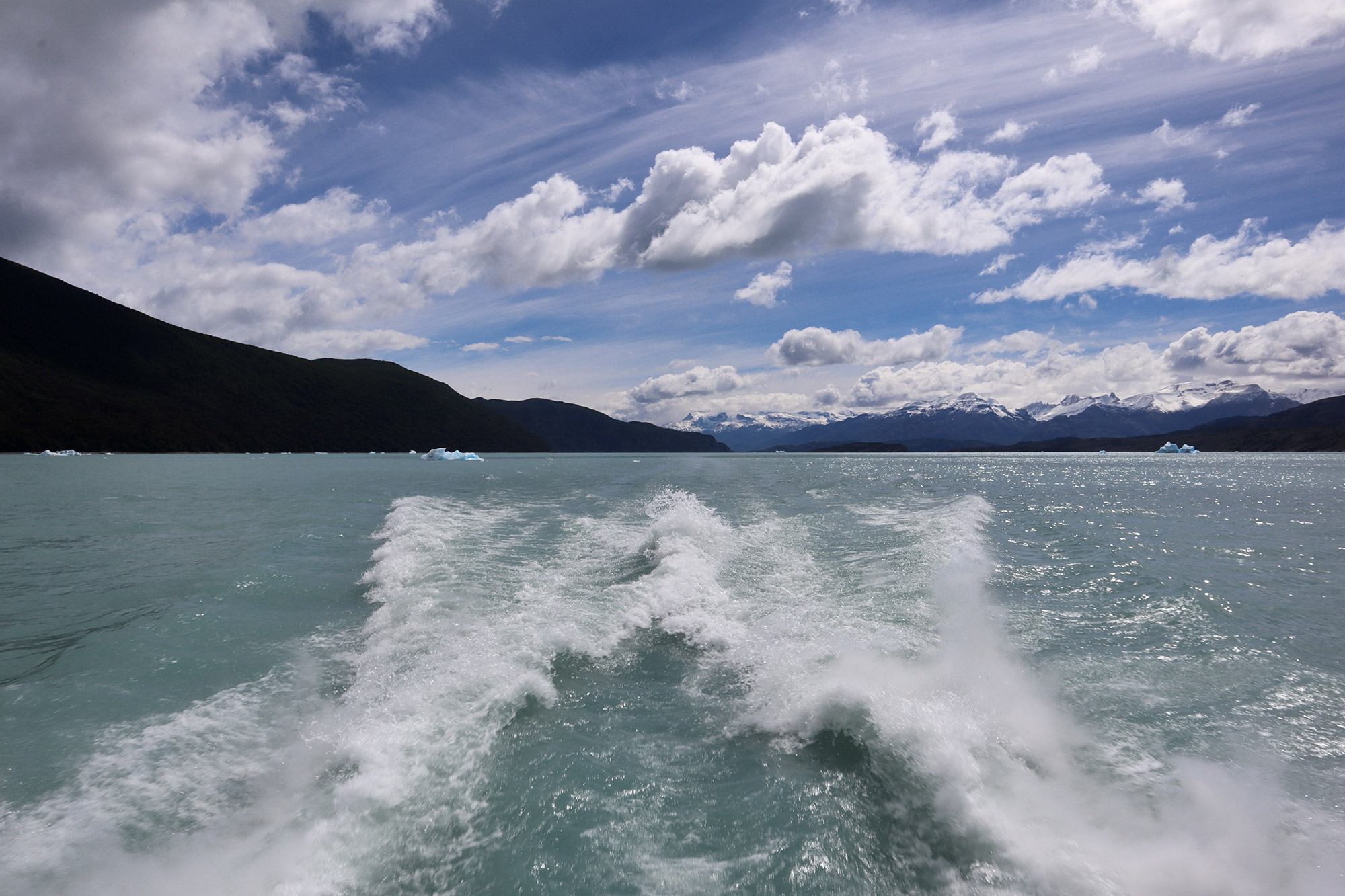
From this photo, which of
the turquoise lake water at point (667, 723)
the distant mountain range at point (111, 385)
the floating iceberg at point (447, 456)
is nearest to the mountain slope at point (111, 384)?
the distant mountain range at point (111, 385)

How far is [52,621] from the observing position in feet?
31.4

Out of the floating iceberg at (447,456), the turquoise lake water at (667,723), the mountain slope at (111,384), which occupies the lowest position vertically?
the turquoise lake water at (667,723)

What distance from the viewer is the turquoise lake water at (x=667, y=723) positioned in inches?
175

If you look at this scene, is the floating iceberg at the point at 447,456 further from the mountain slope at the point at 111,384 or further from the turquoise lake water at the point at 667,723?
the turquoise lake water at the point at 667,723

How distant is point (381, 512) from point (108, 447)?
160 m

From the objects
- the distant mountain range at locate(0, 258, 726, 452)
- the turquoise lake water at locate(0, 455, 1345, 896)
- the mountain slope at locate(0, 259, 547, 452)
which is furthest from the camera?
the mountain slope at locate(0, 259, 547, 452)

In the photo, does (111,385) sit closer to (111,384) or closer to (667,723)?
(111,384)

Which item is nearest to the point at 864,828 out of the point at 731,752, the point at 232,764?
the point at 731,752

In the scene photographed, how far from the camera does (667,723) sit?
261 inches

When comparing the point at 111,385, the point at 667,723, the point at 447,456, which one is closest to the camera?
the point at 667,723

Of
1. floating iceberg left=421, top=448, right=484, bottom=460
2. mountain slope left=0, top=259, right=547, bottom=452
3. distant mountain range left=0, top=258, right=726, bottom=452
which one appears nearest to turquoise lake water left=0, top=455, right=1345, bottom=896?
floating iceberg left=421, top=448, right=484, bottom=460

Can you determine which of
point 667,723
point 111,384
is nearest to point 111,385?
point 111,384

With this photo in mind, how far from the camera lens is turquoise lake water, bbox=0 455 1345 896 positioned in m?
4.45

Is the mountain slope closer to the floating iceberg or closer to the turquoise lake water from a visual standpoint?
the floating iceberg
